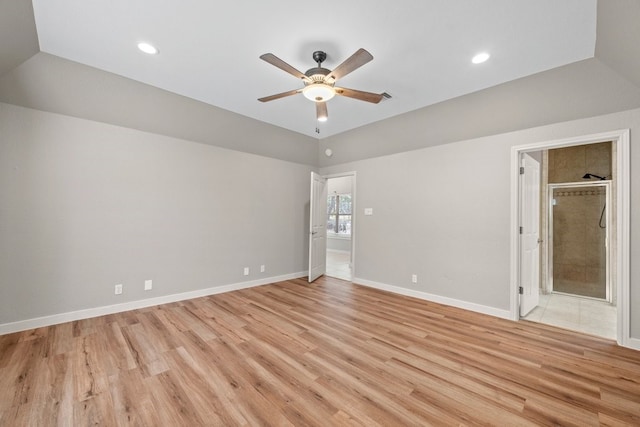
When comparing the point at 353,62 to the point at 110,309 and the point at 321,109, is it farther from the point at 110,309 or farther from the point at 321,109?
the point at 110,309

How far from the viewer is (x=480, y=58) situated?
2.79 metres

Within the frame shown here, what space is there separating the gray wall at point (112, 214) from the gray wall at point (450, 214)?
2.19m

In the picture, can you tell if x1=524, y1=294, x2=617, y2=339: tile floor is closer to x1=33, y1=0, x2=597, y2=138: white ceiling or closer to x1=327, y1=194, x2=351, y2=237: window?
x1=33, y1=0, x2=597, y2=138: white ceiling

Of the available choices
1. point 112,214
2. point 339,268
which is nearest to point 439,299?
point 339,268

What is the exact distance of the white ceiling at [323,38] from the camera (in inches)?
85.1

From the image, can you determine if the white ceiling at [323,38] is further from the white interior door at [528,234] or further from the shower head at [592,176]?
the shower head at [592,176]

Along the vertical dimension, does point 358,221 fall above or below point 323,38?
below

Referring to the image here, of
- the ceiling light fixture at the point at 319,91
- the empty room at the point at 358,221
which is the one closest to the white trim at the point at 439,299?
the empty room at the point at 358,221

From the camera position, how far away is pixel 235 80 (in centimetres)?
334

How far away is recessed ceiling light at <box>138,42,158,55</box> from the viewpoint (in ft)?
8.74

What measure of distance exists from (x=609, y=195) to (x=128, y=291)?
7.73m

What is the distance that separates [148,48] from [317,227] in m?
3.90

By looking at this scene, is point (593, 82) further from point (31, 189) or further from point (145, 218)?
point (31, 189)

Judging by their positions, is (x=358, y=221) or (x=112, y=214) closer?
(x=112, y=214)
